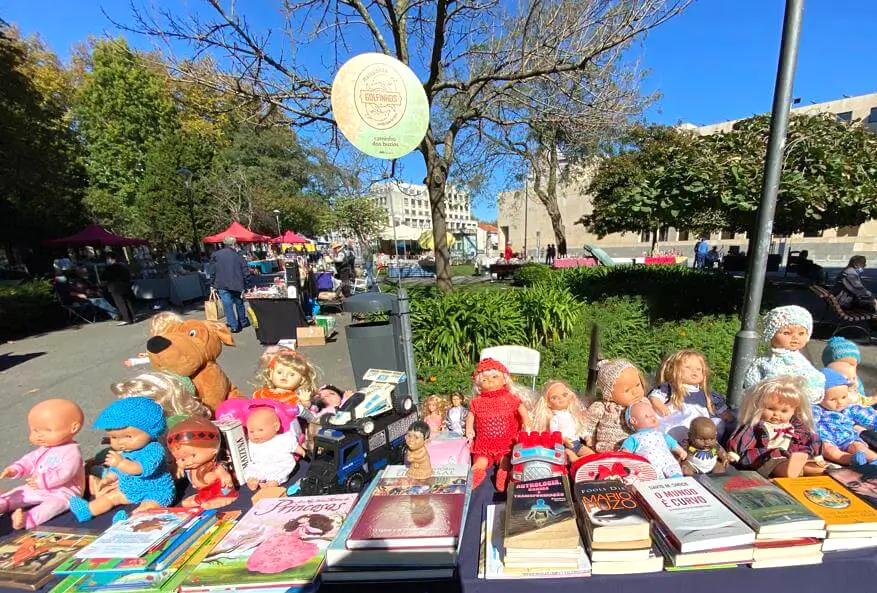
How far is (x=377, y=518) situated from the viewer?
159 cm

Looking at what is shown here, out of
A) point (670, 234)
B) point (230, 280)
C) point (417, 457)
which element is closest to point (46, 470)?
point (417, 457)

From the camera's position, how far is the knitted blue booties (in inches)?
73.7

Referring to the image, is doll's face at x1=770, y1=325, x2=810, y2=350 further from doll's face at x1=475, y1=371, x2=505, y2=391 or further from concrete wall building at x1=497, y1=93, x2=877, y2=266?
concrete wall building at x1=497, y1=93, x2=877, y2=266

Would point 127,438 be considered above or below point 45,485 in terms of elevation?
above

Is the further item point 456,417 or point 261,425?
point 456,417

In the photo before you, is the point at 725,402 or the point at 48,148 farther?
the point at 48,148

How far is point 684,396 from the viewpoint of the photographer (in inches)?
97.1

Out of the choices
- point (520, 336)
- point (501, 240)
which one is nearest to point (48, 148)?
point (520, 336)

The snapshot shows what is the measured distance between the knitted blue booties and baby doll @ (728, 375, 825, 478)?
11.4 ft

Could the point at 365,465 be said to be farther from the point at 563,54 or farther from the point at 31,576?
the point at 563,54

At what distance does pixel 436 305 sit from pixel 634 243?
35385 mm

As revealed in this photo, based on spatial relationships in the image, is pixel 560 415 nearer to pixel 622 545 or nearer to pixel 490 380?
pixel 490 380

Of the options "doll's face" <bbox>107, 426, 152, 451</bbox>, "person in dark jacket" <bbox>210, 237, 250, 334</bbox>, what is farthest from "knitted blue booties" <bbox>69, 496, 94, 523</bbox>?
"person in dark jacket" <bbox>210, 237, 250, 334</bbox>

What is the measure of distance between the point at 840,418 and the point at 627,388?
123 cm
